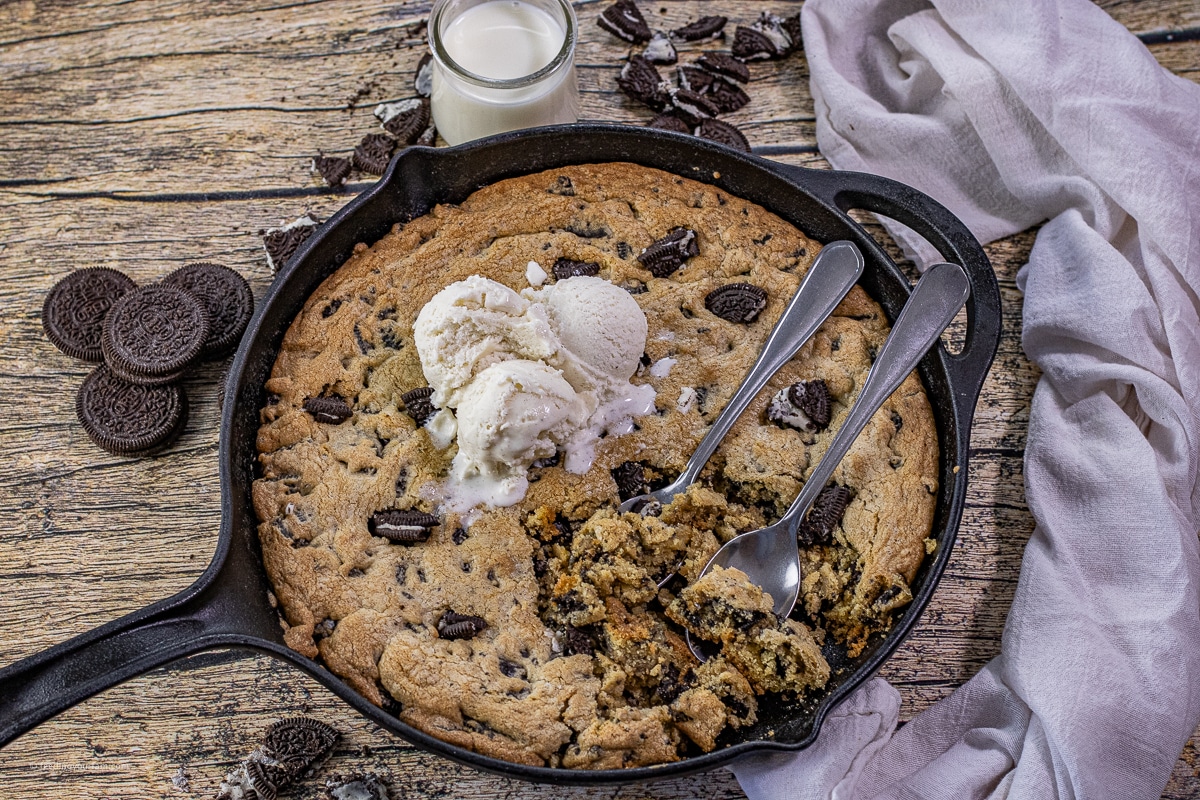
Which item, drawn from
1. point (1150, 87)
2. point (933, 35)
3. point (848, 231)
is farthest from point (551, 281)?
point (1150, 87)

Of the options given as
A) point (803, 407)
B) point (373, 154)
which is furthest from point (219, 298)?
point (803, 407)

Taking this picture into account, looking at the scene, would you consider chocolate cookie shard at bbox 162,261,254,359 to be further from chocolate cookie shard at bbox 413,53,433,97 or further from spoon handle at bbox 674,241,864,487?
spoon handle at bbox 674,241,864,487

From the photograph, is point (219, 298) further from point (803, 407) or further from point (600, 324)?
point (803, 407)

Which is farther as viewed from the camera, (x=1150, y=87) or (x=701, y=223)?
(x=1150, y=87)

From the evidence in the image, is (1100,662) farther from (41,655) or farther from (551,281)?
(41,655)

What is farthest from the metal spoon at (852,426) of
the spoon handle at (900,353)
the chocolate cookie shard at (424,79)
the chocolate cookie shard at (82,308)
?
the chocolate cookie shard at (82,308)

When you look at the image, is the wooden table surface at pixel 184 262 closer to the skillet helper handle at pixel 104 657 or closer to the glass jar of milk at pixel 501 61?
the glass jar of milk at pixel 501 61
